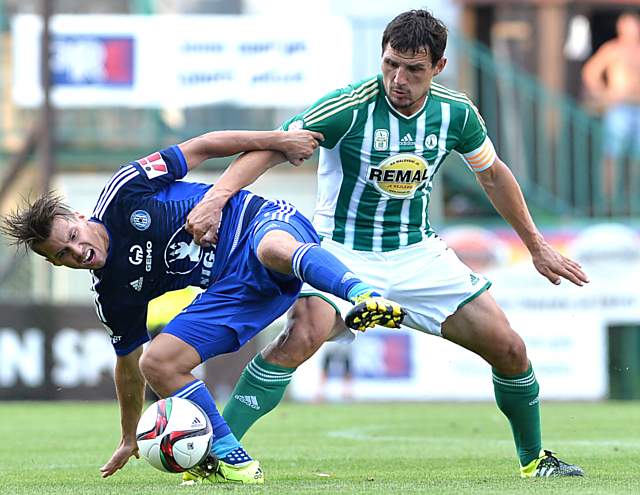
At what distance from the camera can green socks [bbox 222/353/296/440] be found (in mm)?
4926

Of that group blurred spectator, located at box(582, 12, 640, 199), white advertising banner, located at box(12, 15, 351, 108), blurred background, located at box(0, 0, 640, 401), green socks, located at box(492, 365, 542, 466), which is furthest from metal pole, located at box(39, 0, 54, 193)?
green socks, located at box(492, 365, 542, 466)

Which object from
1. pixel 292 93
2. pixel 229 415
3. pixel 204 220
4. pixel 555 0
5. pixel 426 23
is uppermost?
pixel 555 0

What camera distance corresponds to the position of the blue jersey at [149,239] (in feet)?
15.5

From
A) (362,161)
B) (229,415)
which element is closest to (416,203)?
(362,161)

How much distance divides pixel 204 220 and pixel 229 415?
1.00 m

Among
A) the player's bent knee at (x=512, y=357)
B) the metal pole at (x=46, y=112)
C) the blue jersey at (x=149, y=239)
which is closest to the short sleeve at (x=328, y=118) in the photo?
the blue jersey at (x=149, y=239)

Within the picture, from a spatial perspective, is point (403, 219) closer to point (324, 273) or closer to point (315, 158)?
point (324, 273)

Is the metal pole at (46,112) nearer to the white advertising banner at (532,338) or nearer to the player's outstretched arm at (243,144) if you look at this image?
the white advertising banner at (532,338)

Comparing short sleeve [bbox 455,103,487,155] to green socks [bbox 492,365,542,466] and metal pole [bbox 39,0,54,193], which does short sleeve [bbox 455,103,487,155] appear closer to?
green socks [bbox 492,365,542,466]

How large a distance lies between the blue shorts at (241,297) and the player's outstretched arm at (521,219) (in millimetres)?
1120

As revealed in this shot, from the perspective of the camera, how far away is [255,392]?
16.2 feet

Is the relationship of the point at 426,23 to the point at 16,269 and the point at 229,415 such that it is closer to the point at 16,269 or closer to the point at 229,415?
the point at 229,415

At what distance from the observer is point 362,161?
517 cm

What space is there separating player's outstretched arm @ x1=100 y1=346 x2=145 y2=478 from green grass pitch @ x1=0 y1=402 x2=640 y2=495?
0.38 feet
